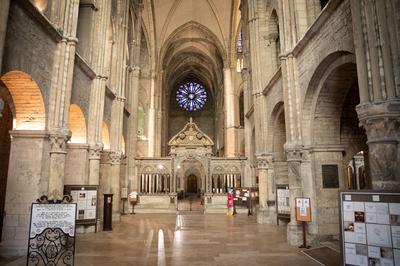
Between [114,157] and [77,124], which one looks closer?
[77,124]

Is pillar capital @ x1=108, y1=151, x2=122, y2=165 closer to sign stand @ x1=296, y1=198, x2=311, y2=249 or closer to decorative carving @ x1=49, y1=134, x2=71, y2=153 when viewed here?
decorative carving @ x1=49, y1=134, x2=71, y2=153

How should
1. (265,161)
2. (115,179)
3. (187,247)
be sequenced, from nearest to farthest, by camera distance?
(187,247) < (265,161) < (115,179)

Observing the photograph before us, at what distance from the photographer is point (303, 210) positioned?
28.7 ft

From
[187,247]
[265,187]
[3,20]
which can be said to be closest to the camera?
[3,20]

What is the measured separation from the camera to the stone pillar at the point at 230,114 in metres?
28.5

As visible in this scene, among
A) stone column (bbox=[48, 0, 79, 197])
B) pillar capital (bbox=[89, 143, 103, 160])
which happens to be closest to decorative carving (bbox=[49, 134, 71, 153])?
stone column (bbox=[48, 0, 79, 197])

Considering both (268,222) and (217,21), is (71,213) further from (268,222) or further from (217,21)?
(217,21)

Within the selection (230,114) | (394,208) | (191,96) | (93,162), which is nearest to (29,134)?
(93,162)

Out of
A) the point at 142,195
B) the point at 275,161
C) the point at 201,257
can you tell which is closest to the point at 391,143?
the point at 201,257

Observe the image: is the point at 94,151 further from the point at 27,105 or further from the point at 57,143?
the point at 27,105

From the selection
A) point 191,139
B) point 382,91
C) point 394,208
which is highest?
point 191,139

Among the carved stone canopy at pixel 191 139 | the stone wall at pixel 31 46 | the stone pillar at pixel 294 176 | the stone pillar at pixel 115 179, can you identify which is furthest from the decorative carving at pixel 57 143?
the carved stone canopy at pixel 191 139

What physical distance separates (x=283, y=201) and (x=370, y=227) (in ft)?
24.6

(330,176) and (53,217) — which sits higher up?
(330,176)
